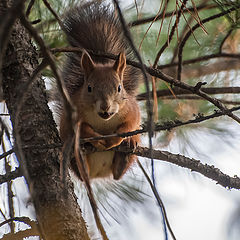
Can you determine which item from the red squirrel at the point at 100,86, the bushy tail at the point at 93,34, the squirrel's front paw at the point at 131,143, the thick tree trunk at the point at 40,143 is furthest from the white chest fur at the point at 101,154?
the thick tree trunk at the point at 40,143

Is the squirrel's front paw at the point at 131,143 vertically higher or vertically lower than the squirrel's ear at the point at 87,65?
lower

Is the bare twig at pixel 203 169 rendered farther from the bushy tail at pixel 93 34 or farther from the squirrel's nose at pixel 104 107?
the bushy tail at pixel 93 34

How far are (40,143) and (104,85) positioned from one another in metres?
0.46

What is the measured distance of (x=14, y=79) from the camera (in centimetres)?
136

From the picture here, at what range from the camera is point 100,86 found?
166 cm

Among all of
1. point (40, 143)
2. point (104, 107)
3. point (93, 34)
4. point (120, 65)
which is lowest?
point (40, 143)

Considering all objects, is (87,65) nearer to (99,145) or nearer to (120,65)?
(120,65)

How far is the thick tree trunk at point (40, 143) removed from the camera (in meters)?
1.19

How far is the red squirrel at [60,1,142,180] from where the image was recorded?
5.42 ft

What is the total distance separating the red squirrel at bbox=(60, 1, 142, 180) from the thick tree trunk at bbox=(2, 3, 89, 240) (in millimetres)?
244

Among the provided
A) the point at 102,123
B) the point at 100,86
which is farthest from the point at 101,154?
the point at 100,86

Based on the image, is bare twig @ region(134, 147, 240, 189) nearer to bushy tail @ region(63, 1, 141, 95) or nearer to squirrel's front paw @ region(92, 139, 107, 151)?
squirrel's front paw @ region(92, 139, 107, 151)

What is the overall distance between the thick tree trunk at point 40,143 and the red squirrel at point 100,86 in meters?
0.24

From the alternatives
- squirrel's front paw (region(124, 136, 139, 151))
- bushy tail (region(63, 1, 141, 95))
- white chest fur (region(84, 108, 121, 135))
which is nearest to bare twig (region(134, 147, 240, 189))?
squirrel's front paw (region(124, 136, 139, 151))
